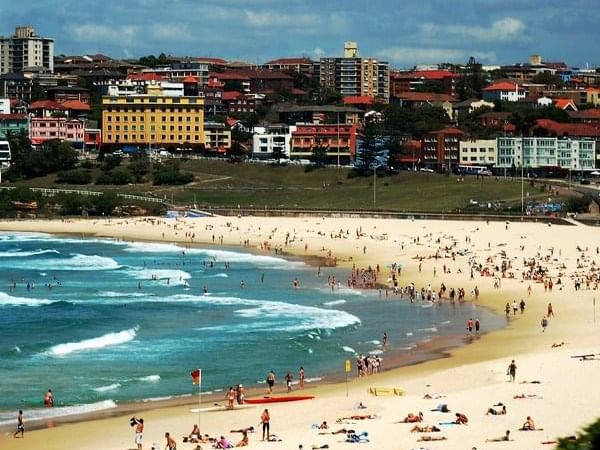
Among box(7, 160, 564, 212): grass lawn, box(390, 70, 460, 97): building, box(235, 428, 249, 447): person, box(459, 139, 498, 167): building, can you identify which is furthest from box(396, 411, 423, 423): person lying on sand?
box(390, 70, 460, 97): building

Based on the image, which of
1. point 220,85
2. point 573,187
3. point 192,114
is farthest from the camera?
point 220,85

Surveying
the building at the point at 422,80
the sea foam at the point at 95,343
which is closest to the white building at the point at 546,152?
the building at the point at 422,80

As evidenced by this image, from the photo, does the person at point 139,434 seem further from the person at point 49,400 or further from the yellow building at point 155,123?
the yellow building at point 155,123

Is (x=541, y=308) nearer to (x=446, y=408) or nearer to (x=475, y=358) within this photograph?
(x=475, y=358)

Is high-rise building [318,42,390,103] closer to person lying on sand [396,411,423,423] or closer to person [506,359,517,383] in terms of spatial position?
person [506,359,517,383]

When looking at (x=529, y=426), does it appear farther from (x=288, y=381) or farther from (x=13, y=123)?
(x=13, y=123)

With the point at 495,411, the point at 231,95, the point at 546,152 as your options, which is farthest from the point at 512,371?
the point at 231,95

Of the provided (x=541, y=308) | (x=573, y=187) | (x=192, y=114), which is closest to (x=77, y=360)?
(x=541, y=308)
